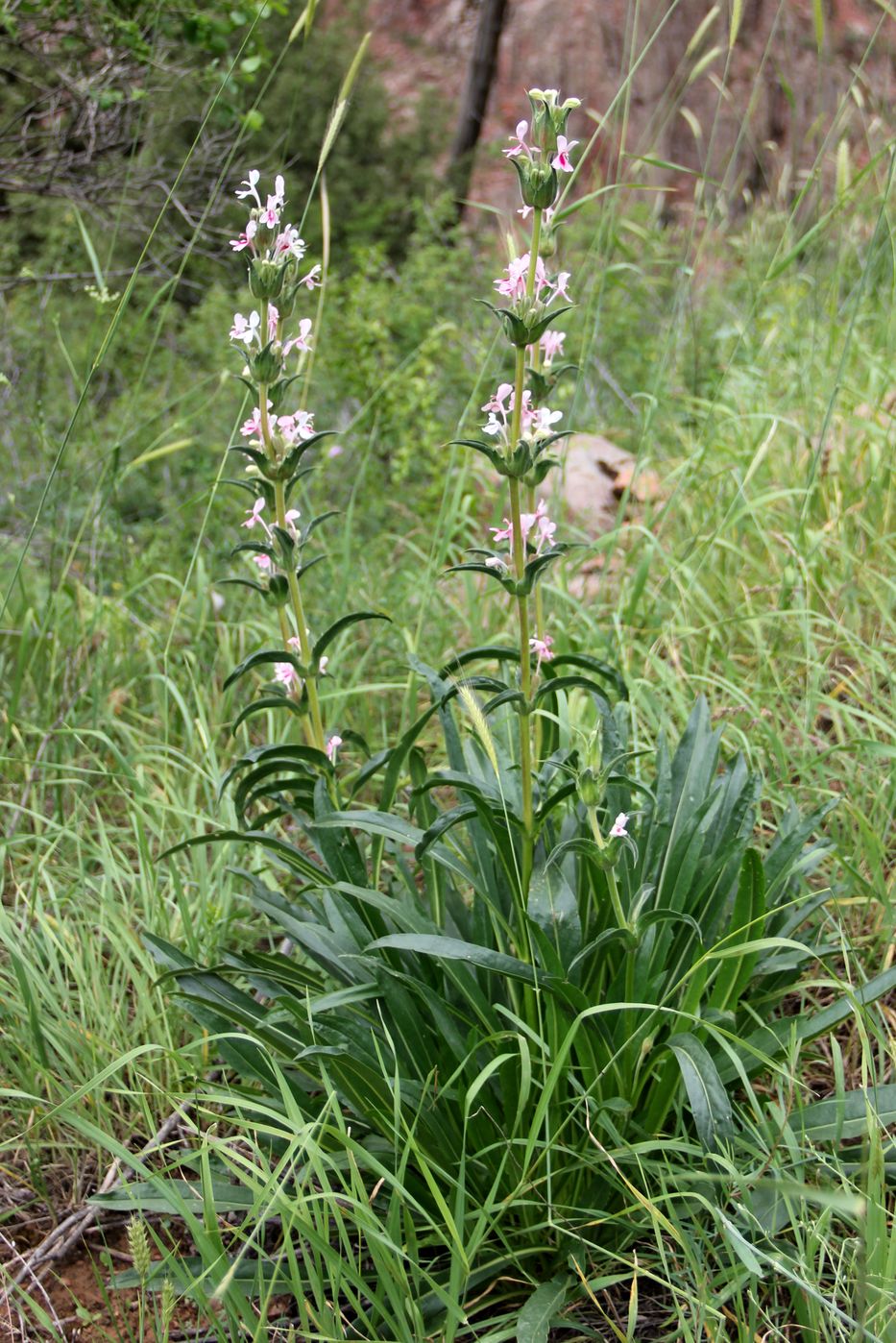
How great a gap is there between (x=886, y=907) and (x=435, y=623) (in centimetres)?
161

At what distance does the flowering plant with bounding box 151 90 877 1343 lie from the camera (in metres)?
1.60

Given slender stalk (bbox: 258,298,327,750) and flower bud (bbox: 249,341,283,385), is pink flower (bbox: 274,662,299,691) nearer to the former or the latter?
slender stalk (bbox: 258,298,327,750)

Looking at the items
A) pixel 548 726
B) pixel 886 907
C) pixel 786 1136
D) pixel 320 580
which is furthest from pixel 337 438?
pixel 786 1136

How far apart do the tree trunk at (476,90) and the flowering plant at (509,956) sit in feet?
28.3

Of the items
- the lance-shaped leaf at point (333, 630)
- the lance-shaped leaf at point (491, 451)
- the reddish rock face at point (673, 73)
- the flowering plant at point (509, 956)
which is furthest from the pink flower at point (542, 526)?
the reddish rock face at point (673, 73)

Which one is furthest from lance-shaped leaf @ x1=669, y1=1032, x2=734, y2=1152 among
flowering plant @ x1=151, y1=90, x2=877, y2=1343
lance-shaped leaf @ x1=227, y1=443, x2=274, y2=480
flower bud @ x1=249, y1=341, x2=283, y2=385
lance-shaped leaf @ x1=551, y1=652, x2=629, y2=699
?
flower bud @ x1=249, y1=341, x2=283, y2=385

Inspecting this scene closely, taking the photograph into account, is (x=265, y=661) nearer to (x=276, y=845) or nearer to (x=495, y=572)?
(x=276, y=845)

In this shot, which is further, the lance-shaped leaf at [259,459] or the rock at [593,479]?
the rock at [593,479]

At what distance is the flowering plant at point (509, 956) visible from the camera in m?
1.60

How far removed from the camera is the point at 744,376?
4.24 metres

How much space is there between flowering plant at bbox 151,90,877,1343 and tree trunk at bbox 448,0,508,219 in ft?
28.3

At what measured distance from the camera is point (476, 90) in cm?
1011

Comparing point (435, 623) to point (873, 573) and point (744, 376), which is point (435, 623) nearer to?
point (873, 573)

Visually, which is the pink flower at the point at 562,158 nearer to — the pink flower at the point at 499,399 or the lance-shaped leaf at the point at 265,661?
the pink flower at the point at 499,399
